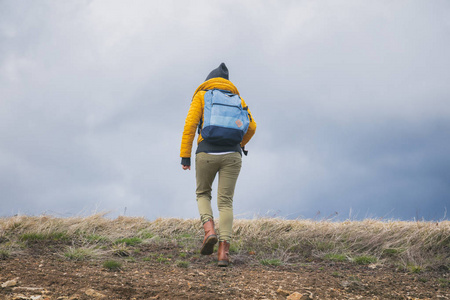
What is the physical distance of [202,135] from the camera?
5.64 meters

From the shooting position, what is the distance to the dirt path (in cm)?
386

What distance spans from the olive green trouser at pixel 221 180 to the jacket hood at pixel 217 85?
3.53 feet

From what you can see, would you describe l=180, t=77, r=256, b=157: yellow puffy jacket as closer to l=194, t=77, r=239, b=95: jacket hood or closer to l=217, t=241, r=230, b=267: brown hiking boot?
l=194, t=77, r=239, b=95: jacket hood

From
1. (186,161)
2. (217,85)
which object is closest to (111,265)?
(186,161)

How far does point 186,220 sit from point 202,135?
375 centimetres

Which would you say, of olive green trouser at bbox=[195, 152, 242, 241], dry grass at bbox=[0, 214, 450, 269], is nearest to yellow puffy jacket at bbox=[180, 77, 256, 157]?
olive green trouser at bbox=[195, 152, 242, 241]

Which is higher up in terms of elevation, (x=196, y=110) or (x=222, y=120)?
(x=196, y=110)

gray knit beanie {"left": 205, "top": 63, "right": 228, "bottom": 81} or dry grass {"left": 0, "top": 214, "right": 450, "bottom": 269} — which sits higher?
gray knit beanie {"left": 205, "top": 63, "right": 228, "bottom": 81}

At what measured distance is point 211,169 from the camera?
18.8ft

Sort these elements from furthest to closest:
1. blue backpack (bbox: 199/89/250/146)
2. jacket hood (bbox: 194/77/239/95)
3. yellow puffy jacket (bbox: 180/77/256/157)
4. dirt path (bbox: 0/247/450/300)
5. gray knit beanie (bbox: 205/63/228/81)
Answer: gray knit beanie (bbox: 205/63/228/81) < jacket hood (bbox: 194/77/239/95) < yellow puffy jacket (bbox: 180/77/256/157) < blue backpack (bbox: 199/89/250/146) < dirt path (bbox: 0/247/450/300)

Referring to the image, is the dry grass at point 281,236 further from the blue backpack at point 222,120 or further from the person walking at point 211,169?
the blue backpack at point 222,120

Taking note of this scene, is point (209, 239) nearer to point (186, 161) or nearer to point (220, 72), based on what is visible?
point (186, 161)

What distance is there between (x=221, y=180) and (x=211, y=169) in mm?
232

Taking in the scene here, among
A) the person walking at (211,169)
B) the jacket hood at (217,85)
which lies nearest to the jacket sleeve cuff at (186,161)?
the person walking at (211,169)
